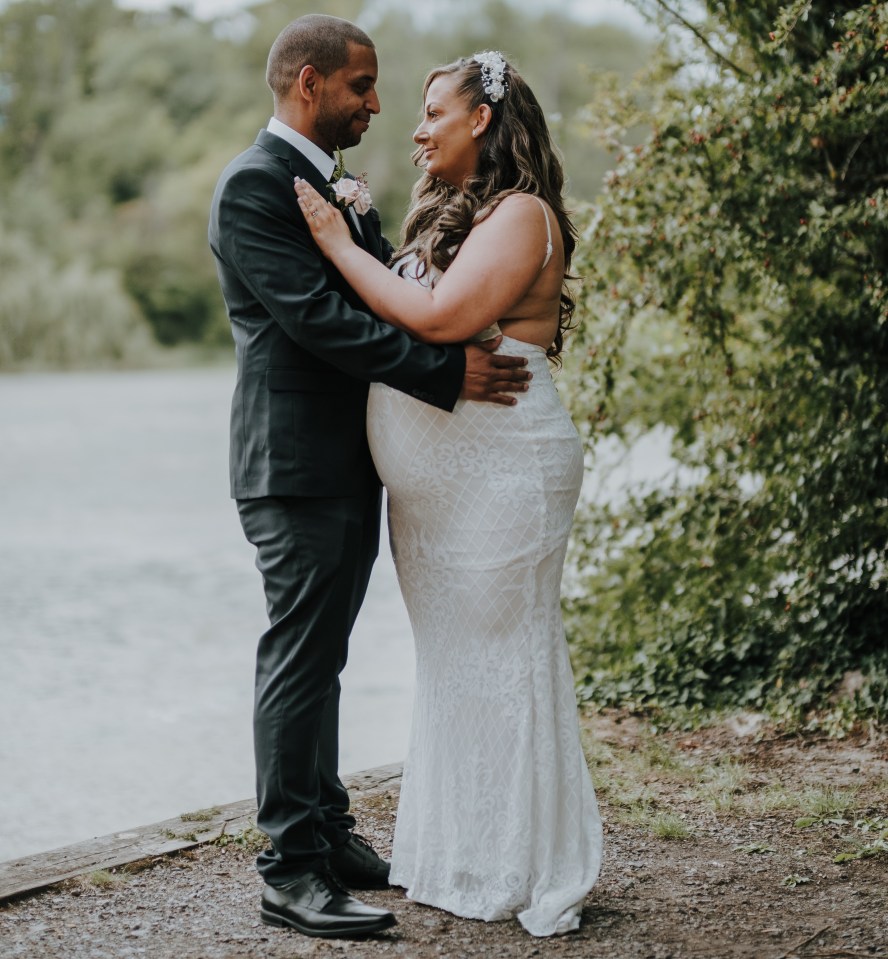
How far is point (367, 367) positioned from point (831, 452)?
2554mm

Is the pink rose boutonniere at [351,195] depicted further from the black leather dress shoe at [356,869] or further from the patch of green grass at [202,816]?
the patch of green grass at [202,816]

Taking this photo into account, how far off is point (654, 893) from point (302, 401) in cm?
156

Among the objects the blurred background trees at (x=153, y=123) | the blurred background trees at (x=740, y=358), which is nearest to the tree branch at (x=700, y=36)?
the blurred background trees at (x=740, y=358)

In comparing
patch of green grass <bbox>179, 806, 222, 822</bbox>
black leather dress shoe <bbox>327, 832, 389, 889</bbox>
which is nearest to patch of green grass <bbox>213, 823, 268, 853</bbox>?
patch of green grass <bbox>179, 806, 222, 822</bbox>

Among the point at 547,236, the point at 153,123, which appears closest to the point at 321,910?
the point at 547,236

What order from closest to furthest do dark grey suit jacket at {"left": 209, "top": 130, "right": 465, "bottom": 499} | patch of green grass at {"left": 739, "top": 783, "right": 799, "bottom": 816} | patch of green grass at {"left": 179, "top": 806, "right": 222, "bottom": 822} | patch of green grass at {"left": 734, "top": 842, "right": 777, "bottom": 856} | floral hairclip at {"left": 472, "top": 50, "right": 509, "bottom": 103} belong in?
dark grey suit jacket at {"left": 209, "top": 130, "right": 465, "bottom": 499}, floral hairclip at {"left": 472, "top": 50, "right": 509, "bottom": 103}, patch of green grass at {"left": 734, "top": 842, "right": 777, "bottom": 856}, patch of green grass at {"left": 179, "top": 806, "right": 222, "bottom": 822}, patch of green grass at {"left": 739, "top": 783, "right": 799, "bottom": 816}

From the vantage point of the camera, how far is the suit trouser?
319 centimetres

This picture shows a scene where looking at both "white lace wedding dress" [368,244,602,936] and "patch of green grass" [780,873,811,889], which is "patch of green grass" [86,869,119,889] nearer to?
"white lace wedding dress" [368,244,602,936]

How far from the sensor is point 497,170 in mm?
3312

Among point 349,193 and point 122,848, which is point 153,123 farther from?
point 349,193

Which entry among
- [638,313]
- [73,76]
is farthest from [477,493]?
[73,76]

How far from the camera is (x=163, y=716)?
675cm

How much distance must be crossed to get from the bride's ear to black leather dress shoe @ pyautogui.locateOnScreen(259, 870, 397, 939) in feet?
6.02

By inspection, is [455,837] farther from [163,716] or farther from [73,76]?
[73,76]
